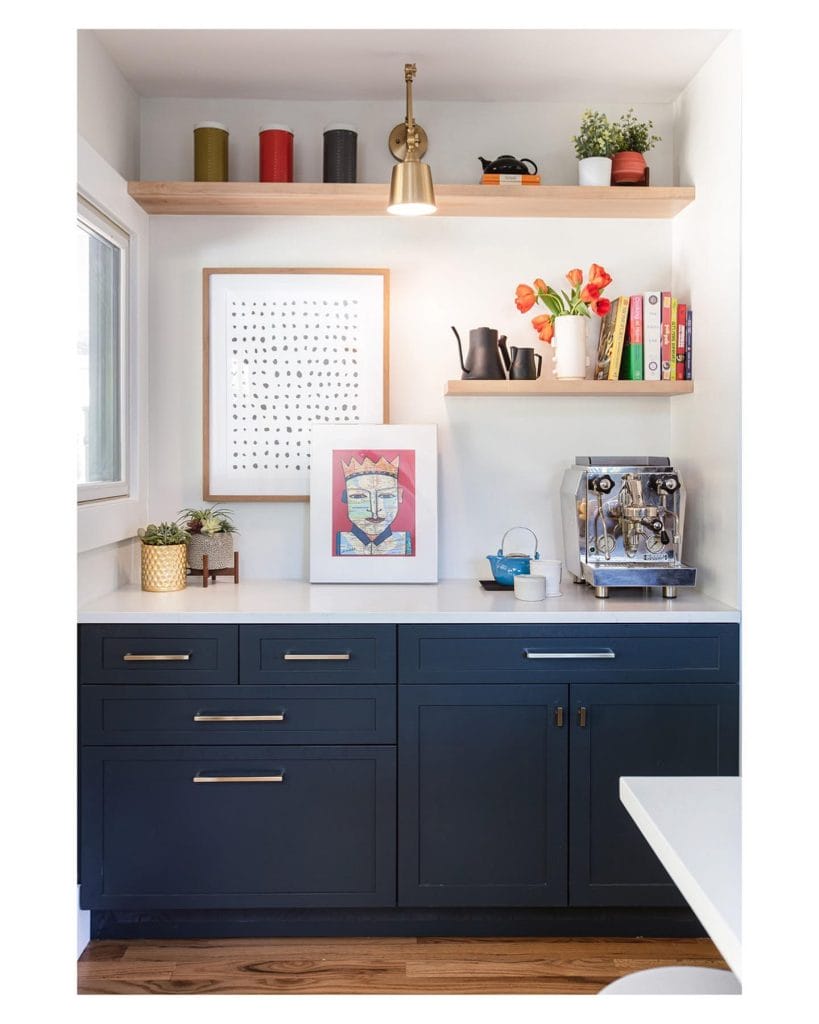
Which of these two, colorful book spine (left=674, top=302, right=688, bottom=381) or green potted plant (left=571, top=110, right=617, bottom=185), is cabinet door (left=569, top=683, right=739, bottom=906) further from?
green potted plant (left=571, top=110, right=617, bottom=185)

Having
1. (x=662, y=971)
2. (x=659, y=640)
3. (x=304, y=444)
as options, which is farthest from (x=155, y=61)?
(x=662, y=971)

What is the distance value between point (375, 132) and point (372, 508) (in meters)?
1.21

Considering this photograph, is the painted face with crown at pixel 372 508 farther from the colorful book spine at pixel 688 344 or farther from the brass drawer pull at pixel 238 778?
the colorful book spine at pixel 688 344

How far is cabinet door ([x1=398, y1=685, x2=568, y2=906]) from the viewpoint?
2.50 m

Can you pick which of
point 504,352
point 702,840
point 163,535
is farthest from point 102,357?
point 702,840

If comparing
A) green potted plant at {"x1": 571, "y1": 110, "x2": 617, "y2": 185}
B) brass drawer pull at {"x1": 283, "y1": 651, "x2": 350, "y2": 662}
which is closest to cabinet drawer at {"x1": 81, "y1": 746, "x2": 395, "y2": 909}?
brass drawer pull at {"x1": 283, "y1": 651, "x2": 350, "y2": 662}

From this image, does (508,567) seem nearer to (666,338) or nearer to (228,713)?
(666,338)

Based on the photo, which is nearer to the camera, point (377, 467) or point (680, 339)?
point (680, 339)

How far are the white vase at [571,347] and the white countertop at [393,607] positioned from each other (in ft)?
2.18

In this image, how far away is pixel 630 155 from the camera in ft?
9.34

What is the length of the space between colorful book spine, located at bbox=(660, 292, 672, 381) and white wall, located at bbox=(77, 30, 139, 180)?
5.56ft
